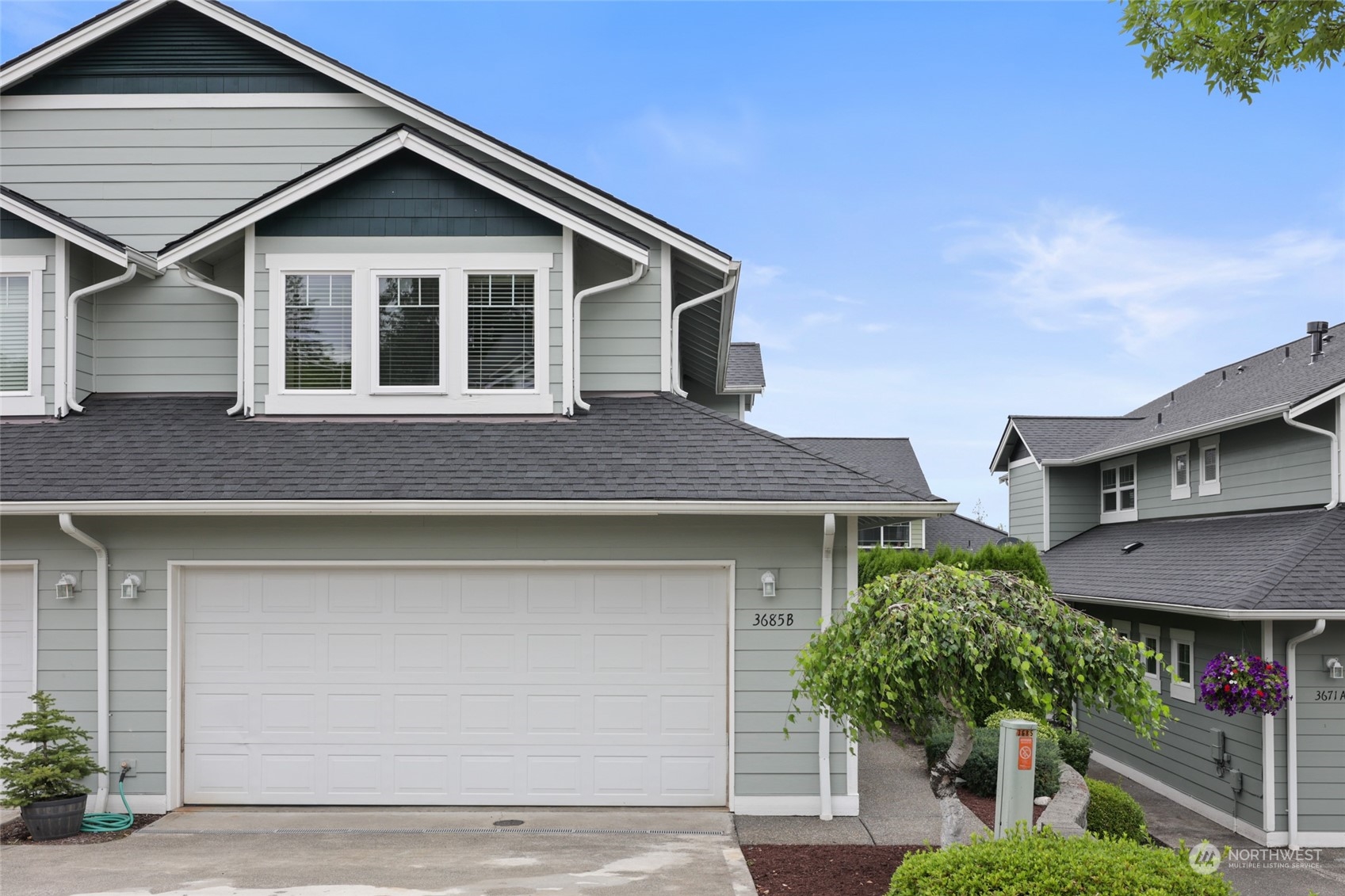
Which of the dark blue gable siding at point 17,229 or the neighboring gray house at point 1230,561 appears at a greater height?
the dark blue gable siding at point 17,229

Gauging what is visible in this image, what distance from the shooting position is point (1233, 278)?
79.9ft

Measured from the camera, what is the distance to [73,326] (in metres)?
10.4

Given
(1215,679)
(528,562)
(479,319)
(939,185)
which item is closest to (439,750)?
(528,562)

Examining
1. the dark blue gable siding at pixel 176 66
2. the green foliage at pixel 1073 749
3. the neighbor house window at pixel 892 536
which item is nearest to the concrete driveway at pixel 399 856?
the green foliage at pixel 1073 749

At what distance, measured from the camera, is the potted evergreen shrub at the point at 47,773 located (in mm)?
8352

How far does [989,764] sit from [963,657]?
4699 mm

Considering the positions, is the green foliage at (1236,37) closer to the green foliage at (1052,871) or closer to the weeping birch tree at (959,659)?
the weeping birch tree at (959,659)

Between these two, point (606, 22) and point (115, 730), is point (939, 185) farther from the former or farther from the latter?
point (115, 730)

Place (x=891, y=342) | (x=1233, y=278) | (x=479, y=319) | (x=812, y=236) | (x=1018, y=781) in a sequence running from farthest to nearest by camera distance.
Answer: (x=891, y=342), (x=812, y=236), (x=1233, y=278), (x=479, y=319), (x=1018, y=781)

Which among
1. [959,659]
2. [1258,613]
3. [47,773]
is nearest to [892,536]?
[1258,613]

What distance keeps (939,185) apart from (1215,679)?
17.7 m

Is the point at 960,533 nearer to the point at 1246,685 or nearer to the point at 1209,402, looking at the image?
the point at 1209,402

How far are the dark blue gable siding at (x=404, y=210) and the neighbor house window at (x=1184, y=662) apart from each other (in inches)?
347

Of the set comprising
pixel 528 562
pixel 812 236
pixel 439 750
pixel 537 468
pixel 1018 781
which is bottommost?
pixel 439 750
